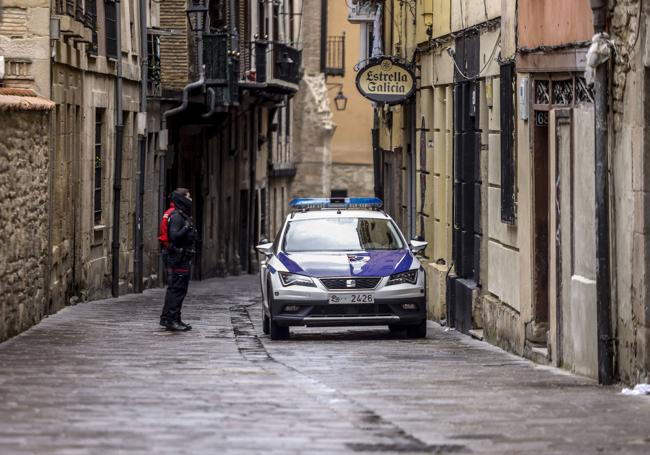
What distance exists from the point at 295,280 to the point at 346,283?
595 mm

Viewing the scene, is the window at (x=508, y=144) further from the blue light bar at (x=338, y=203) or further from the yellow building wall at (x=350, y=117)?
the yellow building wall at (x=350, y=117)

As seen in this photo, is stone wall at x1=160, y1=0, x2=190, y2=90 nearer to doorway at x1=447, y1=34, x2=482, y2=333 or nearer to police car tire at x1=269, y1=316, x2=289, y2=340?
doorway at x1=447, y1=34, x2=482, y2=333

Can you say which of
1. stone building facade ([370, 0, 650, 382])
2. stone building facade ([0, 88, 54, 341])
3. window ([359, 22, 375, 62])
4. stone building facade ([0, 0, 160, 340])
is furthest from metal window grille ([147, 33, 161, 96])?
stone building facade ([0, 88, 54, 341])

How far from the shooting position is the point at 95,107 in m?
29.0

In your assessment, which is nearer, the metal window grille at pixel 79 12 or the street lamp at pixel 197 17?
the metal window grille at pixel 79 12

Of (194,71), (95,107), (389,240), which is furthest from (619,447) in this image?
(194,71)

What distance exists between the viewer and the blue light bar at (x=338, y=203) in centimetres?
2269

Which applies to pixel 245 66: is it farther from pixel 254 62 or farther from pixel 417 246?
pixel 417 246

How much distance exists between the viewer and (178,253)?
20688mm

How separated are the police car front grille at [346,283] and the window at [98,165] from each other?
10488mm

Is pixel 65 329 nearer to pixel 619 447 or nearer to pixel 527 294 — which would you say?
pixel 527 294

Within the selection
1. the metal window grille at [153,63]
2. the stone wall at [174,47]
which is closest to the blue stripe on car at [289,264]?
the metal window grille at [153,63]

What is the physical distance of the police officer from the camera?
2055cm

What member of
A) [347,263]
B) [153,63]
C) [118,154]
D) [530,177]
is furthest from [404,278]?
[153,63]
